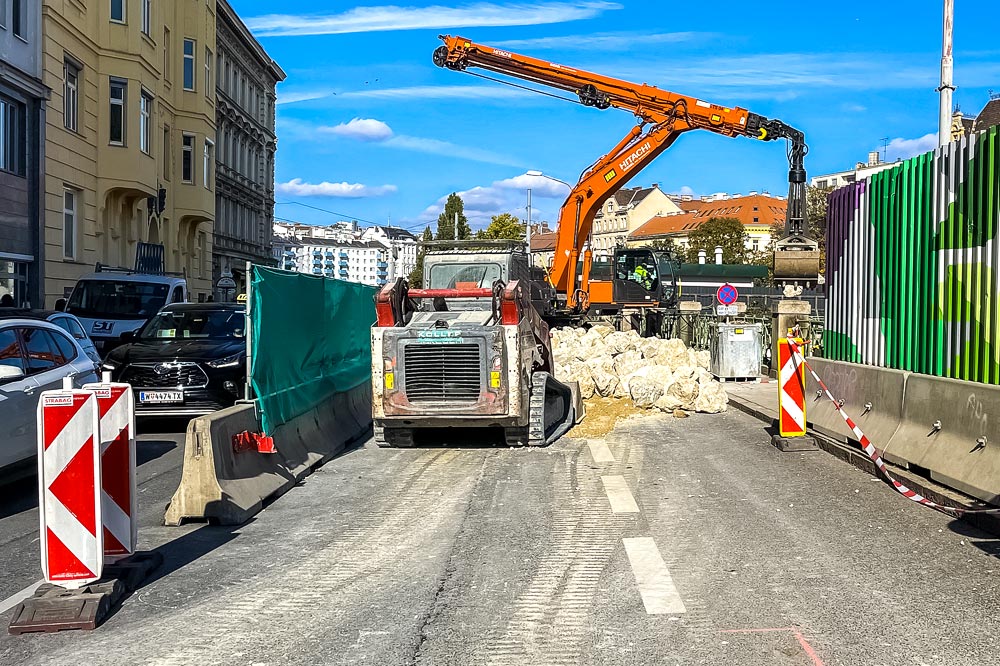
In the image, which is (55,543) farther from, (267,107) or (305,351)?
(267,107)

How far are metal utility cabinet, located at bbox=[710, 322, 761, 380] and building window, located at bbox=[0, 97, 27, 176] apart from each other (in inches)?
662

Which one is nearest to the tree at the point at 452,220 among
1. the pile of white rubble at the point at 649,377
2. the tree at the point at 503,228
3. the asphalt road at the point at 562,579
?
the tree at the point at 503,228

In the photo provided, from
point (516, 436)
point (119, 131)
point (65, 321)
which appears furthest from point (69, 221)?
point (516, 436)

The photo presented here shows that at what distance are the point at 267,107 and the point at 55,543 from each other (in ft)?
205

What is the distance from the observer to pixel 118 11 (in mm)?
30844

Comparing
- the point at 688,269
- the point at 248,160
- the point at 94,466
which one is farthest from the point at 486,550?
the point at 688,269

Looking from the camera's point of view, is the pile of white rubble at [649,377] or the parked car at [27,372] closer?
the parked car at [27,372]

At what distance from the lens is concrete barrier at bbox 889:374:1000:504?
27.0 feet

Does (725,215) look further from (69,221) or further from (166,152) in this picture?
(69,221)

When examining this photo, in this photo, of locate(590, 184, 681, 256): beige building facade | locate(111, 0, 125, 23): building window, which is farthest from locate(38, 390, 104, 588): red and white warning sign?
locate(590, 184, 681, 256): beige building facade

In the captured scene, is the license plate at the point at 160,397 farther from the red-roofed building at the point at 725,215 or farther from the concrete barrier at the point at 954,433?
the red-roofed building at the point at 725,215

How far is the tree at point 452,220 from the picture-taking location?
279 ft

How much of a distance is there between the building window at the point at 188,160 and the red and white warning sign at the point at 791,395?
3153 centimetres

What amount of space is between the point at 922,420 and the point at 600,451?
3713 millimetres
